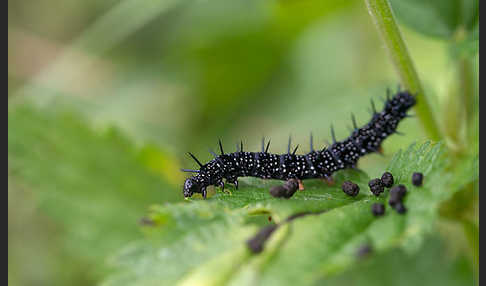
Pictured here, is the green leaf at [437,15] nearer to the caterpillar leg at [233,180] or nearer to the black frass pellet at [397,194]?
the black frass pellet at [397,194]

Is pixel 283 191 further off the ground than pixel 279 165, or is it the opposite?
pixel 279 165

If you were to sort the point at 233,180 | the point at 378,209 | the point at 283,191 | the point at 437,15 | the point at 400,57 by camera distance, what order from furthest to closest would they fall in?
the point at 437,15 → the point at 233,180 → the point at 400,57 → the point at 283,191 → the point at 378,209

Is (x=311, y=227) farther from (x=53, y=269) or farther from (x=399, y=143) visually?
(x=53, y=269)

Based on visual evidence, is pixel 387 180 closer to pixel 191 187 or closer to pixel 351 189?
pixel 351 189

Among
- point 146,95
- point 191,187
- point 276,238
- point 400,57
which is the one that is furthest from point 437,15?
point 146,95

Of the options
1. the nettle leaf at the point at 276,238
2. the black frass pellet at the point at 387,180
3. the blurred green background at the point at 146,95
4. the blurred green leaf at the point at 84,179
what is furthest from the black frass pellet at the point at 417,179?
the blurred green leaf at the point at 84,179

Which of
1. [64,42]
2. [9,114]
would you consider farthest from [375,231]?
[64,42]
